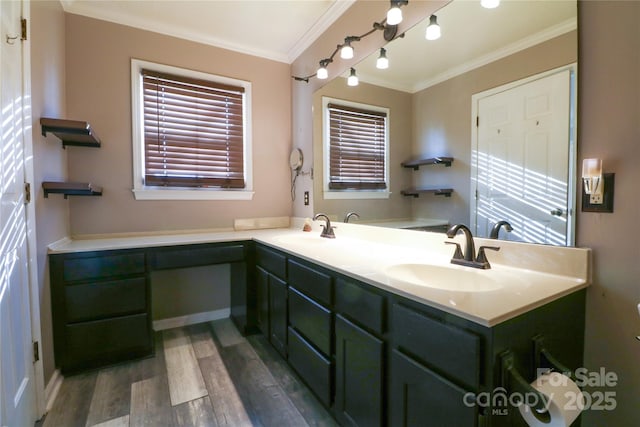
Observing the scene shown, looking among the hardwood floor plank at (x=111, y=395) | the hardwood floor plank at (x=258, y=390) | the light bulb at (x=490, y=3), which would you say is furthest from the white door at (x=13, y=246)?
the light bulb at (x=490, y=3)

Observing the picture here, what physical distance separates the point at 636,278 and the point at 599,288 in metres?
0.11

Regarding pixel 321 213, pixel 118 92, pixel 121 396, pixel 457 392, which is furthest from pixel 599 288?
pixel 118 92

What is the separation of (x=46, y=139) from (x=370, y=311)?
211 cm

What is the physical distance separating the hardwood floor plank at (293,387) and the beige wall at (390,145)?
114cm

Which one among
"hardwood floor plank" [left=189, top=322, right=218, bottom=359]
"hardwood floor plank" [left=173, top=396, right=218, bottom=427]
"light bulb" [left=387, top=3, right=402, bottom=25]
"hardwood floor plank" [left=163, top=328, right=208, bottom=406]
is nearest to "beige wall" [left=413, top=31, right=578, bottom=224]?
"light bulb" [left=387, top=3, right=402, bottom=25]

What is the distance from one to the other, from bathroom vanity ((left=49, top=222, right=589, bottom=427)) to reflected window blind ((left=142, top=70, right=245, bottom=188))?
55 centimetres

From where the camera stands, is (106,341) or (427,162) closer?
(427,162)

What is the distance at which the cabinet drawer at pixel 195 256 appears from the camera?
81.4 inches

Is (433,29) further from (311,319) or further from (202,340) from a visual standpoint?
(202,340)

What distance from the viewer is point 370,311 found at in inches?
44.3

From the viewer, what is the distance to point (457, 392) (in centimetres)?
81

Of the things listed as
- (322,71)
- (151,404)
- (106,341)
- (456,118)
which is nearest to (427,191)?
(456,118)

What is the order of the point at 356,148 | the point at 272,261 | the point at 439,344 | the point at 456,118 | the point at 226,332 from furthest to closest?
1. the point at 226,332
2. the point at 356,148
3. the point at 272,261
4. the point at 456,118
5. the point at 439,344

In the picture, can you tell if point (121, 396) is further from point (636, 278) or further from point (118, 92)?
point (636, 278)
